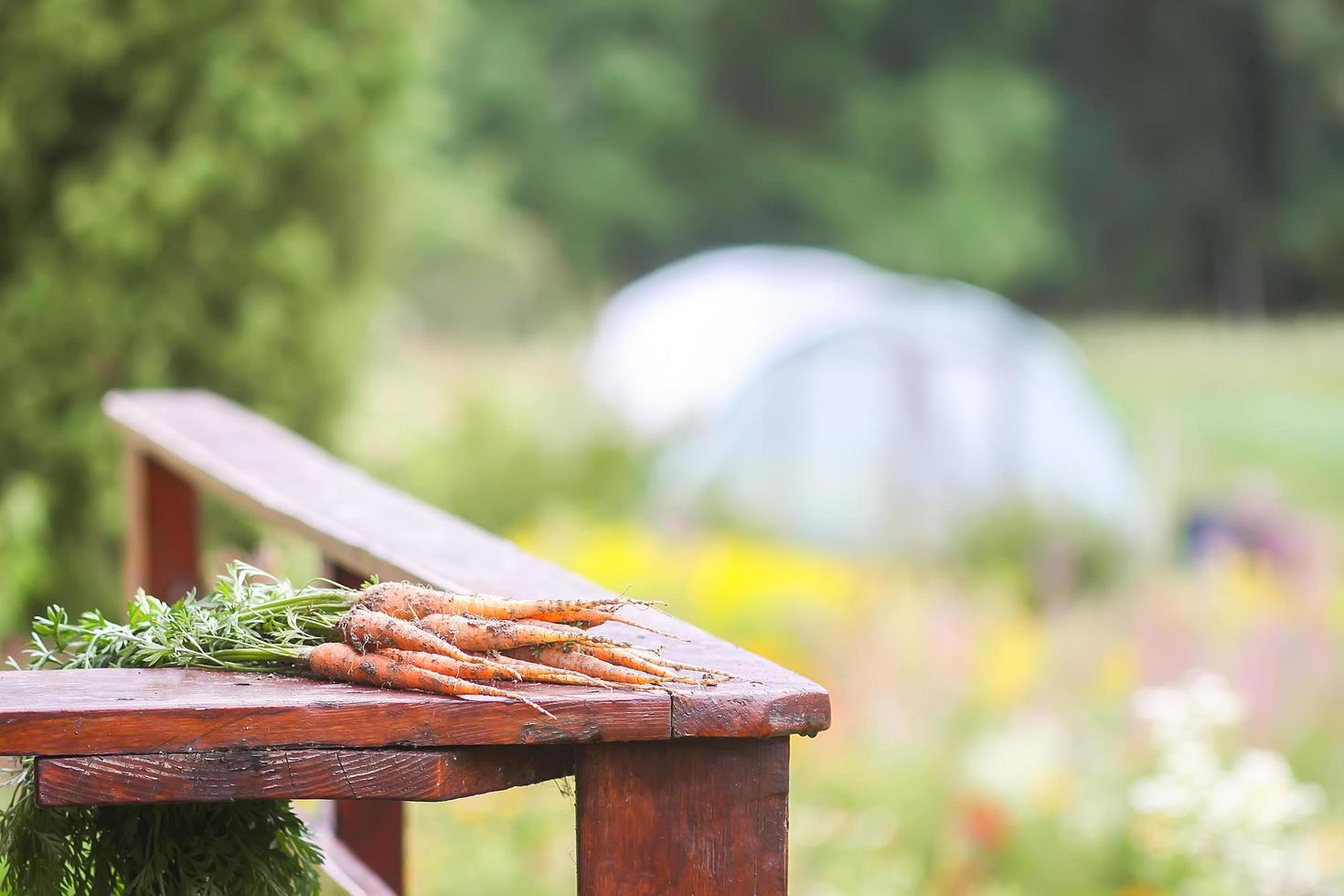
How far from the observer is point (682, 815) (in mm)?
1239

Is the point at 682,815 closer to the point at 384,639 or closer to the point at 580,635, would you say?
the point at 580,635

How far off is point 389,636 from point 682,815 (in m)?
0.29

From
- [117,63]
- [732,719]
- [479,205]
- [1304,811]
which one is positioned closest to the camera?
[732,719]

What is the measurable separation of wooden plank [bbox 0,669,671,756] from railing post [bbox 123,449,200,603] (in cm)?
189

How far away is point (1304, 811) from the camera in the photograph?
3.19 metres

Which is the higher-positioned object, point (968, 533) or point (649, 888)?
point (968, 533)

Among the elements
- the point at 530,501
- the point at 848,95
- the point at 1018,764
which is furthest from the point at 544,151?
the point at 1018,764

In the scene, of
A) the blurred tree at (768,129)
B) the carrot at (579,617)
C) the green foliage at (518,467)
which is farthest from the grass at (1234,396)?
the carrot at (579,617)

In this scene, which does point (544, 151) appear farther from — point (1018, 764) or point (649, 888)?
point (649, 888)

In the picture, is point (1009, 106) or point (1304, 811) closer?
point (1304, 811)

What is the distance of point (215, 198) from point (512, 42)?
62.5 feet

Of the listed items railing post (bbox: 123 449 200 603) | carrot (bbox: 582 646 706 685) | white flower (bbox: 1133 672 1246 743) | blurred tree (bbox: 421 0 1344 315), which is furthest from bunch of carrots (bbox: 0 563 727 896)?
blurred tree (bbox: 421 0 1344 315)

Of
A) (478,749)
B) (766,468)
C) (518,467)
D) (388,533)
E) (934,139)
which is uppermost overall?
(934,139)

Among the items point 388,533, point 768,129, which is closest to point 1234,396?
point 768,129
